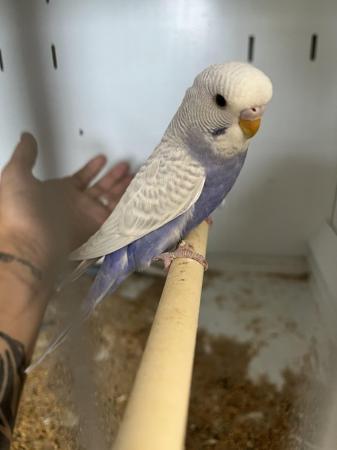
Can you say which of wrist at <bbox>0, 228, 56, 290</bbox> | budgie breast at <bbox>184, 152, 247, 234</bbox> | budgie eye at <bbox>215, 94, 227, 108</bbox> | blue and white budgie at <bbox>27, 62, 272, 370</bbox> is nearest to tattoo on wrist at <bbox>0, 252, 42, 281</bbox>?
wrist at <bbox>0, 228, 56, 290</bbox>

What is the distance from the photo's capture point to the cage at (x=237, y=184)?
0.87 meters

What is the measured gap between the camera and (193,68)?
3.21 feet

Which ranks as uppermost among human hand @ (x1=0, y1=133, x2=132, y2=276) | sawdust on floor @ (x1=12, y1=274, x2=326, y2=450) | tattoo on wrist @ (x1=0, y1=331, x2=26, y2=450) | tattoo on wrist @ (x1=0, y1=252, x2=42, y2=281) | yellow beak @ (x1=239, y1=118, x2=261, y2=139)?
yellow beak @ (x1=239, y1=118, x2=261, y2=139)

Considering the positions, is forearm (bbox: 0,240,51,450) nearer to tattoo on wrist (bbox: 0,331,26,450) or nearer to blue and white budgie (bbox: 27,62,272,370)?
tattoo on wrist (bbox: 0,331,26,450)

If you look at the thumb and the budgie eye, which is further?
the thumb

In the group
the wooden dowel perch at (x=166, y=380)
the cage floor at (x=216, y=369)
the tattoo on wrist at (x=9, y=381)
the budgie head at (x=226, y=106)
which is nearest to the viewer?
the wooden dowel perch at (x=166, y=380)

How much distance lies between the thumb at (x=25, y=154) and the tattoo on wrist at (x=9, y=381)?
36 cm

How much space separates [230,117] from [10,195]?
0.54 m

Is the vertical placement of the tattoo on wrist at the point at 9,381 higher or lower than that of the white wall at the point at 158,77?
lower

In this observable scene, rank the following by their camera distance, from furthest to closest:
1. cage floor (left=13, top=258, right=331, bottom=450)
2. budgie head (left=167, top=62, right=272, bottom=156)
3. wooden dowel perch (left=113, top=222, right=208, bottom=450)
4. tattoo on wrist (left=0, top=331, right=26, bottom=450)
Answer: cage floor (left=13, top=258, right=331, bottom=450)
tattoo on wrist (left=0, top=331, right=26, bottom=450)
budgie head (left=167, top=62, right=272, bottom=156)
wooden dowel perch (left=113, top=222, right=208, bottom=450)

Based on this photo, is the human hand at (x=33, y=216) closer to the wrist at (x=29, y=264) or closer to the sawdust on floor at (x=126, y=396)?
the wrist at (x=29, y=264)

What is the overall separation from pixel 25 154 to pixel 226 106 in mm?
505

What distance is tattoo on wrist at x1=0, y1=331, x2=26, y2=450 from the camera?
2.34 feet

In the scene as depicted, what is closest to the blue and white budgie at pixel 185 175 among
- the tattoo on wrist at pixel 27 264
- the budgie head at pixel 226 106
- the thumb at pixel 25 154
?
the budgie head at pixel 226 106
